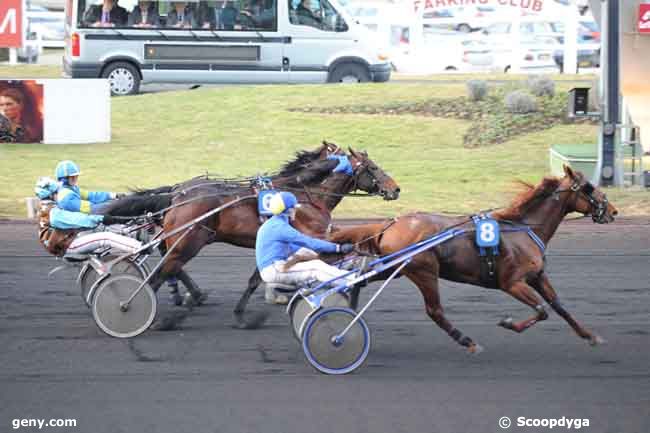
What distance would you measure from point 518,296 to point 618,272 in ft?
12.4

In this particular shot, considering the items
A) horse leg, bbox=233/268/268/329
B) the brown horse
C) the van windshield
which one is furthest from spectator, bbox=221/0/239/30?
the brown horse

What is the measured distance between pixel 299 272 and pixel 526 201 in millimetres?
1877

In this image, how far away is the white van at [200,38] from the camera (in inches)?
869

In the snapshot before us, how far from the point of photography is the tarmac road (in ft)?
22.8

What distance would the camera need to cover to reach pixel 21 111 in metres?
19.3

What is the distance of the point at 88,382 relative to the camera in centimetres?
772

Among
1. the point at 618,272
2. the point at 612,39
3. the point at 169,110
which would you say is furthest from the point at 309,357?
the point at 169,110

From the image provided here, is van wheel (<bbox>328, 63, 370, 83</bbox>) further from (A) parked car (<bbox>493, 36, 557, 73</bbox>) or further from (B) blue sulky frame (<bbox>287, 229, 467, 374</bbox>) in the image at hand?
(B) blue sulky frame (<bbox>287, 229, 467, 374</bbox>)

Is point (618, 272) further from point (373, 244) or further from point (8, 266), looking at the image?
point (8, 266)

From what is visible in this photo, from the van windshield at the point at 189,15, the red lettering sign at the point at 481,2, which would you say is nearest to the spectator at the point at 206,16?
the van windshield at the point at 189,15

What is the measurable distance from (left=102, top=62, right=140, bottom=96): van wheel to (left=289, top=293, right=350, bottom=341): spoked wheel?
1464 centimetres

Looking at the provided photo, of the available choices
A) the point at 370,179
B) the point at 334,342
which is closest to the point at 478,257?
the point at 334,342

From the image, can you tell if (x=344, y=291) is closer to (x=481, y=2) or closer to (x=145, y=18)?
(x=145, y=18)

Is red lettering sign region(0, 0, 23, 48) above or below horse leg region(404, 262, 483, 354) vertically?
above
